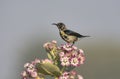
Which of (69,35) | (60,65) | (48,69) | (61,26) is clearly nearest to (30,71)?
(48,69)

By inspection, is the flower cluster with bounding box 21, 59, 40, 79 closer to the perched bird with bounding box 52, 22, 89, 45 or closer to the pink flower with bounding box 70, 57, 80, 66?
the pink flower with bounding box 70, 57, 80, 66

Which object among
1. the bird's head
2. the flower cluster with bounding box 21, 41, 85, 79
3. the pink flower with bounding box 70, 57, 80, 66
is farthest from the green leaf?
the bird's head

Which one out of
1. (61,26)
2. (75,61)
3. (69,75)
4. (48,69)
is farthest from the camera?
(61,26)

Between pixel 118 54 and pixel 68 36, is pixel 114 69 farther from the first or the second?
pixel 68 36

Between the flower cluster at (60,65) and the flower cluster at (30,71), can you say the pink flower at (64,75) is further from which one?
the flower cluster at (30,71)

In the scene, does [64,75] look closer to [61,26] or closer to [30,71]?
[30,71]

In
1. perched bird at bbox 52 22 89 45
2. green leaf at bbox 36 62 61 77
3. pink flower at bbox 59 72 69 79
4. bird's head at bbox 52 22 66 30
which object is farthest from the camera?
bird's head at bbox 52 22 66 30

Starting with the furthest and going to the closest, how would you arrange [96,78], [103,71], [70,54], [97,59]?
[97,59] < [103,71] < [96,78] < [70,54]

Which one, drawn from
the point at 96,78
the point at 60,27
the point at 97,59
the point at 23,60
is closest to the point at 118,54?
the point at 97,59
